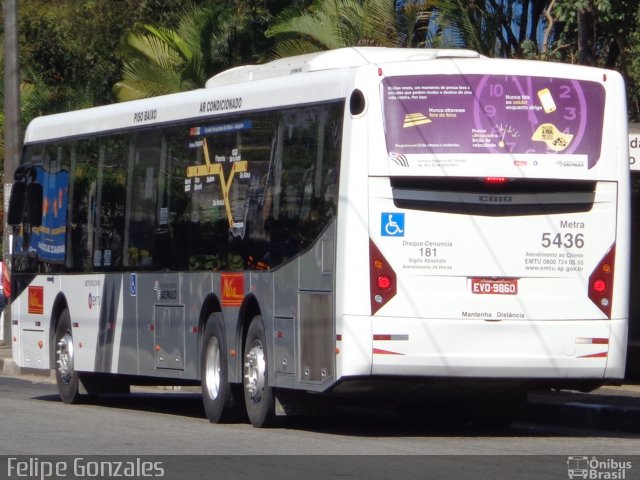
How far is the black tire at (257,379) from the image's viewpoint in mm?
13344

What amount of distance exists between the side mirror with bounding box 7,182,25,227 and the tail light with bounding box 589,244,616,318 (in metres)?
8.52

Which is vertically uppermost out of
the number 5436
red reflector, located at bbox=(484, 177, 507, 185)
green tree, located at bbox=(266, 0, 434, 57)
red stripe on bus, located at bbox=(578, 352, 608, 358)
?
green tree, located at bbox=(266, 0, 434, 57)

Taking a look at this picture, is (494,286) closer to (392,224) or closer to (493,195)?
(493,195)

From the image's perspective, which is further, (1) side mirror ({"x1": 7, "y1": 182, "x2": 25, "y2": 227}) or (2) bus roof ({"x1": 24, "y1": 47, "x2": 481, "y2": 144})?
(1) side mirror ({"x1": 7, "y1": 182, "x2": 25, "y2": 227})

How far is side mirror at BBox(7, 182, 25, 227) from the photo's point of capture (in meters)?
18.2

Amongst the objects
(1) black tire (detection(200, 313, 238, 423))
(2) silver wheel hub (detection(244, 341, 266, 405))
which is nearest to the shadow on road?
(2) silver wheel hub (detection(244, 341, 266, 405))

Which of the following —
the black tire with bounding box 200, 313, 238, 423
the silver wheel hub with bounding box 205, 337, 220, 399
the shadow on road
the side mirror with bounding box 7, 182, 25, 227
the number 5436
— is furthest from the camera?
the side mirror with bounding box 7, 182, 25, 227

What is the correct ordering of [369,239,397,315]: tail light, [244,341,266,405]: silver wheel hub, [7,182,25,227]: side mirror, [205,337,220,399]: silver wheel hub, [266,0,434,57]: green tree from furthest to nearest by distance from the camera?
1. [266,0,434,57]: green tree
2. [7,182,25,227]: side mirror
3. [205,337,220,399]: silver wheel hub
4. [244,341,266,405]: silver wheel hub
5. [369,239,397,315]: tail light

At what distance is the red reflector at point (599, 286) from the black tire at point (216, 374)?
3.75 meters

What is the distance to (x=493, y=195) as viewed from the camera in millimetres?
12227
